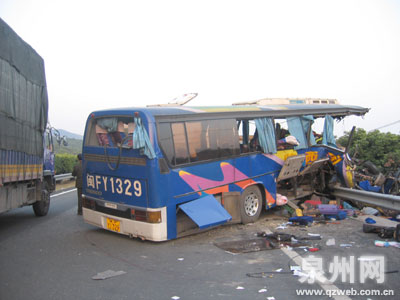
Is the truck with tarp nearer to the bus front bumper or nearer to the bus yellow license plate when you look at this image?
the bus front bumper

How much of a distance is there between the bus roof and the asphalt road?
251cm

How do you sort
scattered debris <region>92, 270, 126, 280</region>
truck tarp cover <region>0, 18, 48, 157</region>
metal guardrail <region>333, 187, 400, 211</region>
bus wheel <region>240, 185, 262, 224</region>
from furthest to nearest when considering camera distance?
bus wheel <region>240, 185, 262, 224</region>, metal guardrail <region>333, 187, 400, 211</region>, truck tarp cover <region>0, 18, 48, 157</region>, scattered debris <region>92, 270, 126, 280</region>

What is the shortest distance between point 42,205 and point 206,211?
559cm

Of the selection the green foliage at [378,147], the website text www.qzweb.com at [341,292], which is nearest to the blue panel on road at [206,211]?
the website text www.qzweb.com at [341,292]

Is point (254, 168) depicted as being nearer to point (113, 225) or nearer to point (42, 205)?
point (113, 225)

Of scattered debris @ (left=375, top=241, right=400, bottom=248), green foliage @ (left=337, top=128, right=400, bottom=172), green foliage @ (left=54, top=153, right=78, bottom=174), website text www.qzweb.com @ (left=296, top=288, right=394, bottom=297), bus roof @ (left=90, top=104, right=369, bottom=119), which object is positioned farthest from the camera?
green foliage @ (left=54, top=153, right=78, bottom=174)

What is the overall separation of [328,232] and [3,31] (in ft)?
25.6

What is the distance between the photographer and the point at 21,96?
28.7 feet

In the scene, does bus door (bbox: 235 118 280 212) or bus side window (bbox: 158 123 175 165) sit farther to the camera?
bus door (bbox: 235 118 280 212)

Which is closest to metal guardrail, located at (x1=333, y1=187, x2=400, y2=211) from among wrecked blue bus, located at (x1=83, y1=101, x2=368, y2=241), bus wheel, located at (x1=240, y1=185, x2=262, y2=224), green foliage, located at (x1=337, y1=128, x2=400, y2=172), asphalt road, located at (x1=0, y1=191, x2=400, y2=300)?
asphalt road, located at (x1=0, y1=191, x2=400, y2=300)

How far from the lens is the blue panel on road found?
7254 mm

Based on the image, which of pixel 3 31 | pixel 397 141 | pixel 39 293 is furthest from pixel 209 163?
pixel 397 141

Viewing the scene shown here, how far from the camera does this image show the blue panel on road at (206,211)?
286 inches

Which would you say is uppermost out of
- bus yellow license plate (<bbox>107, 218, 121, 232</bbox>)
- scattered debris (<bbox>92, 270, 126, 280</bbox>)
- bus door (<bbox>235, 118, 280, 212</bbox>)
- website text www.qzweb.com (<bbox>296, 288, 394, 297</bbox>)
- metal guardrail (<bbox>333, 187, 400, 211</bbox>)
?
bus door (<bbox>235, 118, 280, 212</bbox>)
